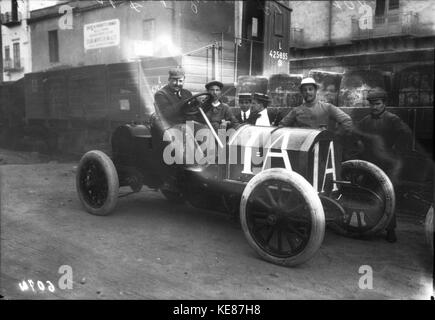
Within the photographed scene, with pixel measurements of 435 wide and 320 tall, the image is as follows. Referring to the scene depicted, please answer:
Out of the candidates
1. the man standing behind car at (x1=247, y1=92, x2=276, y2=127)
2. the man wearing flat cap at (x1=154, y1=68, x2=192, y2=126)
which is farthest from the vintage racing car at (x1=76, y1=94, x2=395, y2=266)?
the man standing behind car at (x1=247, y1=92, x2=276, y2=127)

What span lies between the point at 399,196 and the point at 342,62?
3.55m

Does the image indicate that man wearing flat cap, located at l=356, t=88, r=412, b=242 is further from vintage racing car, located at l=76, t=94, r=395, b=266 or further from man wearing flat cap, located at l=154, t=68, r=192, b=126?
man wearing flat cap, located at l=154, t=68, r=192, b=126

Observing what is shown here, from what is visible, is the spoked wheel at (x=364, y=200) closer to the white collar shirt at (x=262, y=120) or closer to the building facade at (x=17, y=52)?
the white collar shirt at (x=262, y=120)

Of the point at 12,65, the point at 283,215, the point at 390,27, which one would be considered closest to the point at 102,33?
the point at 12,65

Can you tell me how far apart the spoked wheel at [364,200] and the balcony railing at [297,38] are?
62.5ft

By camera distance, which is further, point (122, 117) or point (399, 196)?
point (122, 117)

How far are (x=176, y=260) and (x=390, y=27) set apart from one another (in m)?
18.6

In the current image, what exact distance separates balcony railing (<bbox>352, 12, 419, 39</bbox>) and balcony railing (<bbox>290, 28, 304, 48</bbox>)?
291 cm

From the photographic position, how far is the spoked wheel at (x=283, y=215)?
365cm

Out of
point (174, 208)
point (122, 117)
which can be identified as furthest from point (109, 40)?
point (174, 208)

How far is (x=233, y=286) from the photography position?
3.50 meters

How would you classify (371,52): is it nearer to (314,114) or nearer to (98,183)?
(314,114)

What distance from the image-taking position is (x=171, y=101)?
532cm
